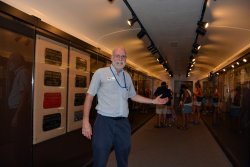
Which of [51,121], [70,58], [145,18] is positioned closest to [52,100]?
[51,121]

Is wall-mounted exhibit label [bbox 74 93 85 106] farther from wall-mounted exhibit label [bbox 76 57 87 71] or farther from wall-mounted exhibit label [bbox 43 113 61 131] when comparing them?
wall-mounted exhibit label [bbox 43 113 61 131]

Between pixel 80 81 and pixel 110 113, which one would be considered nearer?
pixel 110 113

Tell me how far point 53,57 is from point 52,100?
61 cm

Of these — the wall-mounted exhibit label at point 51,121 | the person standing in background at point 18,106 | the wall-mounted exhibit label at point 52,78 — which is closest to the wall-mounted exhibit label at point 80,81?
the wall-mounted exhibit label at point 52,78

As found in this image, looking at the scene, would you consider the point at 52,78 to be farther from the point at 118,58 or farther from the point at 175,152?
the point at 175,152

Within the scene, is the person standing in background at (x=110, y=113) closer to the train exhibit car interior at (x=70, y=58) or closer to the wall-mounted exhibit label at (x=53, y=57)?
the train exhibit car interior at (x=70, y=58)

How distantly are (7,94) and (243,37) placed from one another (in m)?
5.56

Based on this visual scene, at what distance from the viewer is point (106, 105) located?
303 cm

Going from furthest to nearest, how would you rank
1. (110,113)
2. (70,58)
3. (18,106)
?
(70,58)
(18,106)
(110,113)

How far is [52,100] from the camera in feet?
13.6

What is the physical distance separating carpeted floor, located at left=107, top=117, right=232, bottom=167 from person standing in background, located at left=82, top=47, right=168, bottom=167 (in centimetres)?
261

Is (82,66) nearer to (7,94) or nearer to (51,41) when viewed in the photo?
(51,41)

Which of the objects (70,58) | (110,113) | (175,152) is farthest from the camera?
(175,152)

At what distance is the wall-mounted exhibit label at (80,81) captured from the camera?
17.0 ft
